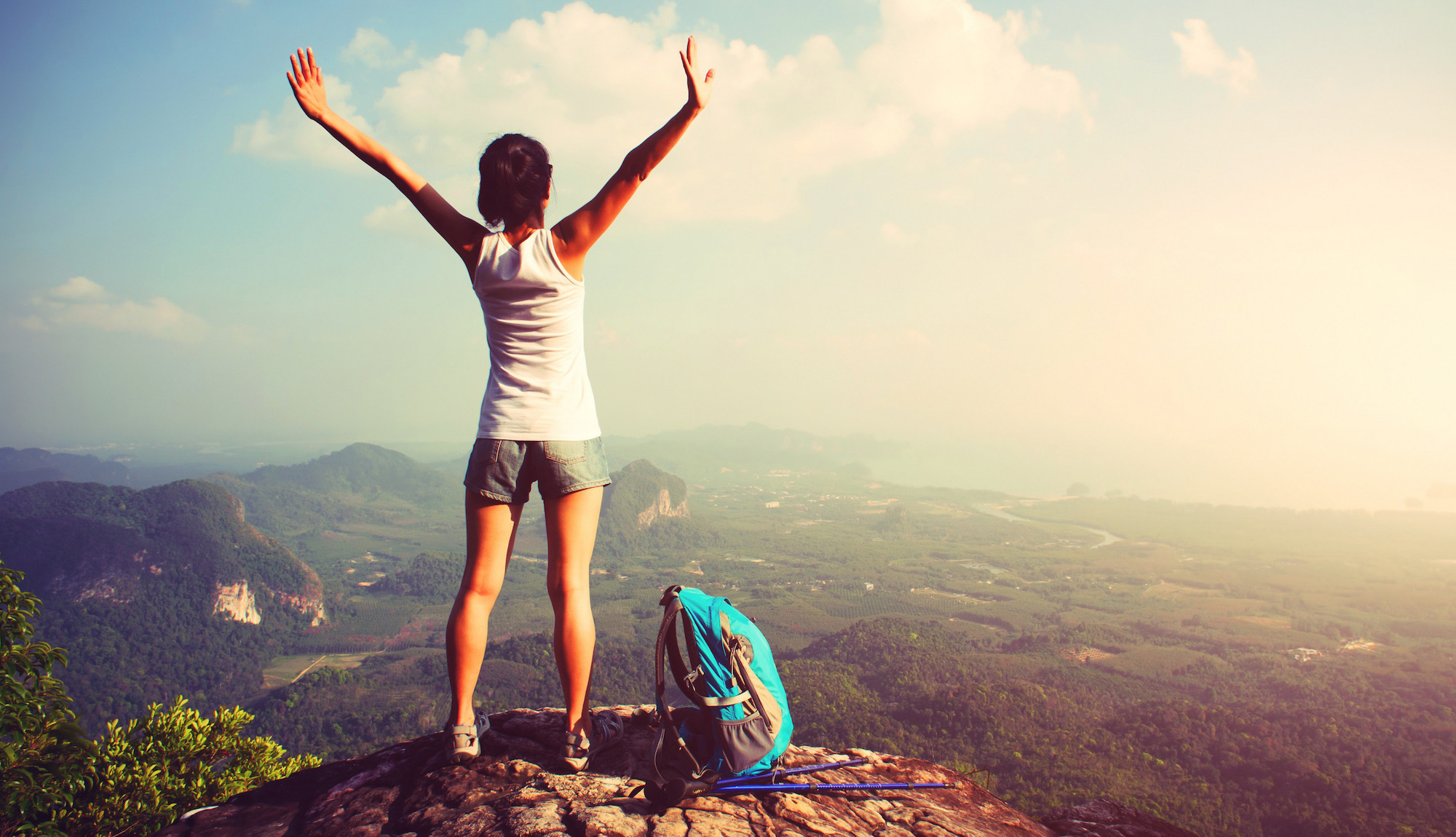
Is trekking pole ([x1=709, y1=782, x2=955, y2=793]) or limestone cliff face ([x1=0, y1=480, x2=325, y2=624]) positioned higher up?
trekking pole ([x1=709, y1=782, x2=955, y2=793])

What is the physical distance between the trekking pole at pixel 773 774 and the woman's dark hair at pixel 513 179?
2.85m

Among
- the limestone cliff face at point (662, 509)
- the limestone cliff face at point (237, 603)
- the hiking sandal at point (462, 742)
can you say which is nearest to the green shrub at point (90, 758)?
the hiking sandal at point (462, 742)

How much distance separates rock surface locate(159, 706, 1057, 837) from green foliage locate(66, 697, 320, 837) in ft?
18.1

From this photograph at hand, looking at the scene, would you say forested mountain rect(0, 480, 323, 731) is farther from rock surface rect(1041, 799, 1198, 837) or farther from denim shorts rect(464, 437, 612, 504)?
rock surface rect(1041, 799, 1198, 837)

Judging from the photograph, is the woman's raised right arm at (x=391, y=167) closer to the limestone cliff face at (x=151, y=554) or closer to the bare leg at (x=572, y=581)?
the bare leg at (x=572, y=581)

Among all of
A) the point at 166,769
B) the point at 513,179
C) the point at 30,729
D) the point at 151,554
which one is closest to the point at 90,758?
the point at 166,769

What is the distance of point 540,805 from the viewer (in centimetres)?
285

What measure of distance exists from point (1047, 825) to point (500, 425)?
14.0 ft

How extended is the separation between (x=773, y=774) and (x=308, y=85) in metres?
4.04

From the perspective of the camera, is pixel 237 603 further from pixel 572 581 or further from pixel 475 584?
pixel 572 581

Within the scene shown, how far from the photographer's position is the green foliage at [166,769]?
323 inches

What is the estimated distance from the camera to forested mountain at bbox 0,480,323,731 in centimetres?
7969

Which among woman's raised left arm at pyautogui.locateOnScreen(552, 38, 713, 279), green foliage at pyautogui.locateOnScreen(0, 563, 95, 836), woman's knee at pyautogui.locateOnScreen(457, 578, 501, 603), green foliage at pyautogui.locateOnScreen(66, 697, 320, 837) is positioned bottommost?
green foliage at pyautogui.locateOnScreen(66, 697, 320, 837)

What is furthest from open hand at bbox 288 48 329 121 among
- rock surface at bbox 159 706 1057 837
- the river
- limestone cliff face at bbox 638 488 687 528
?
the river
